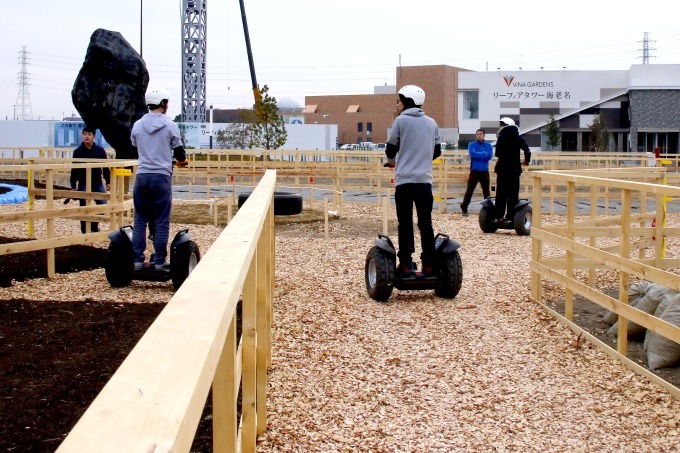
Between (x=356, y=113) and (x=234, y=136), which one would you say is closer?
(x=234, y=136)

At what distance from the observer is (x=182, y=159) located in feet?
27.7

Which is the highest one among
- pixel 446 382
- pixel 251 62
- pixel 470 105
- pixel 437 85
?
pixel 437 85

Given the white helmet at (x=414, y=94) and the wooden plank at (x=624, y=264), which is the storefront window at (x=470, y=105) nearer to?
the white helmet at (x=414, y=94)

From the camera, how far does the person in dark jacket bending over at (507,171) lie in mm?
14258

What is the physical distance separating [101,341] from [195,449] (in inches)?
98.8

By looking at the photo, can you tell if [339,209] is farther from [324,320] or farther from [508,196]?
[324,320]

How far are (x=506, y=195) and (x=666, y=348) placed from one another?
8658 millimetres

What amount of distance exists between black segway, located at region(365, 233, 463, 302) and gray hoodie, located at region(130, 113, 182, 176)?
205 centimetres

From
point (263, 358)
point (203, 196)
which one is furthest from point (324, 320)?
point (203, 196)

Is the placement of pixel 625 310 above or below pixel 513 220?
below

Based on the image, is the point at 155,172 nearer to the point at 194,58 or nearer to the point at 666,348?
the point at 666,348

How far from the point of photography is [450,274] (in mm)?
8156

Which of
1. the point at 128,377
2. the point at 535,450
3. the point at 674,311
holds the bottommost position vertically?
the point at 535,450

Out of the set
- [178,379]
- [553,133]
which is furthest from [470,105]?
[178,379]
